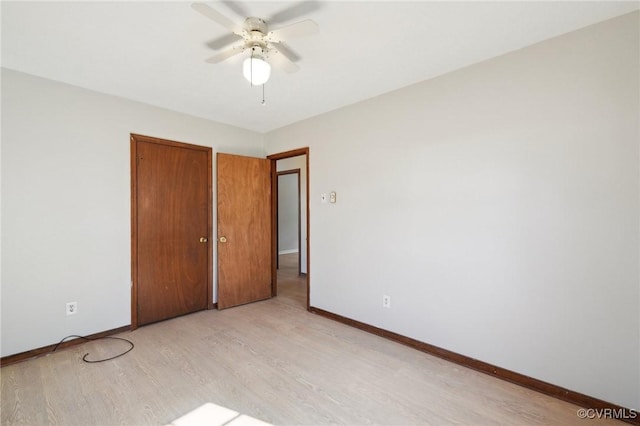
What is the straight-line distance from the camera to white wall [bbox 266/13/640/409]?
5.80 feet

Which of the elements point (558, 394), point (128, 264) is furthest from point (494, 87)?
point (128, 264)

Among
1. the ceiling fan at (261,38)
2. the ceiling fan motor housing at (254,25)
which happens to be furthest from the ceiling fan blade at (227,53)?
the ceiling fan motor housing at (254,25)

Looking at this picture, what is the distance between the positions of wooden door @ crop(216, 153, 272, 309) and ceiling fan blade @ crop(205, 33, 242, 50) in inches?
69.7

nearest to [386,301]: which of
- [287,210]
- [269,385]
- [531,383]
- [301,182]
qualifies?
[531,383]

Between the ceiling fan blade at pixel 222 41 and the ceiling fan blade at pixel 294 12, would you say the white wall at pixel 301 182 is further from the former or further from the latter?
the ceiling fan blade at pixel 294 12

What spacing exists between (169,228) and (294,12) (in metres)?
2.69

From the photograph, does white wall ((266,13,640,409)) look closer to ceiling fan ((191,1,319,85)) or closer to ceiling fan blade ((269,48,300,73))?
ceiling fan blade ((269,48,300,73))

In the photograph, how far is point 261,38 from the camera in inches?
72.9

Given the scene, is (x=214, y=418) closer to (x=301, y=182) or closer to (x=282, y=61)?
(x=282, y=61)

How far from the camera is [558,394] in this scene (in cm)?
195

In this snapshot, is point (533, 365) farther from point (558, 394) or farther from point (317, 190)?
point (317, 190)

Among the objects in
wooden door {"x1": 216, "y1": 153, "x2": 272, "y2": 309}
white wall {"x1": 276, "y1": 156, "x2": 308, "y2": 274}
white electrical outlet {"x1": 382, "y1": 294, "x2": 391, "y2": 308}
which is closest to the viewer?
white electrical outlet {"x1": 382, "y1": 294, "x2": 391, "y2": 308}

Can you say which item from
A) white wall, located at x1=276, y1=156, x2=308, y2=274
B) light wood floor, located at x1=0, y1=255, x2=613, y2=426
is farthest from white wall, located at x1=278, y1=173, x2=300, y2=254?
light wood floor, located at x1=0, y1=255, x2=613, y2=426

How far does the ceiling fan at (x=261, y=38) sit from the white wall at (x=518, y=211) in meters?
1.35
